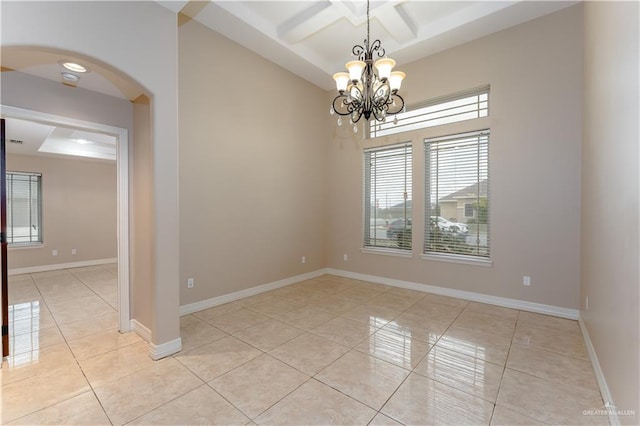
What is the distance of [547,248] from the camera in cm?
357

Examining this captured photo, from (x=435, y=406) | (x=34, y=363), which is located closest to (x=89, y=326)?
(x=34, y=363)

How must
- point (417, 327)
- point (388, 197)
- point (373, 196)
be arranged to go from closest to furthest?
point (417, 327) < point (388, 197) < point (373, 196)

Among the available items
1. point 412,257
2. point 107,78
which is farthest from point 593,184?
point 107,78

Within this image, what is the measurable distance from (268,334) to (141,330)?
53.4 inches

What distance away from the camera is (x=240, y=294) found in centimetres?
424

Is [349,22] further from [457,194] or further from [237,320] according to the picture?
[237,320]

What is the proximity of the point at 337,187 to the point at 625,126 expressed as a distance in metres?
4.30

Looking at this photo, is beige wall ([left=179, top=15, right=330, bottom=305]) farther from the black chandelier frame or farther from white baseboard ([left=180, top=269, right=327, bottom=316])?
the black chandelier frame

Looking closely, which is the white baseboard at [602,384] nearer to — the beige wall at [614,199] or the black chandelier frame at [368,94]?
the beige wall at [614,199]

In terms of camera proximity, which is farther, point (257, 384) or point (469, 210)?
point (469, 210)

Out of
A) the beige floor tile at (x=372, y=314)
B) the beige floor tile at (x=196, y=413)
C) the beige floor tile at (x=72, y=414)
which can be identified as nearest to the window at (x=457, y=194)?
the beige floor tile at (x=372, y=314)

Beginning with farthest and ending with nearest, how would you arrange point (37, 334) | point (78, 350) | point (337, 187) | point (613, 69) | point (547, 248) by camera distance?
point (337, 187) < point (547, 248) < point (37, 334) < point (78, 350) < point (613, 69)

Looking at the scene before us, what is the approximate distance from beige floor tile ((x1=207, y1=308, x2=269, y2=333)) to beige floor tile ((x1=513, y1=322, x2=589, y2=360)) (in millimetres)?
2876

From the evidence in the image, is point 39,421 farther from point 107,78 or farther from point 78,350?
point 107,78
